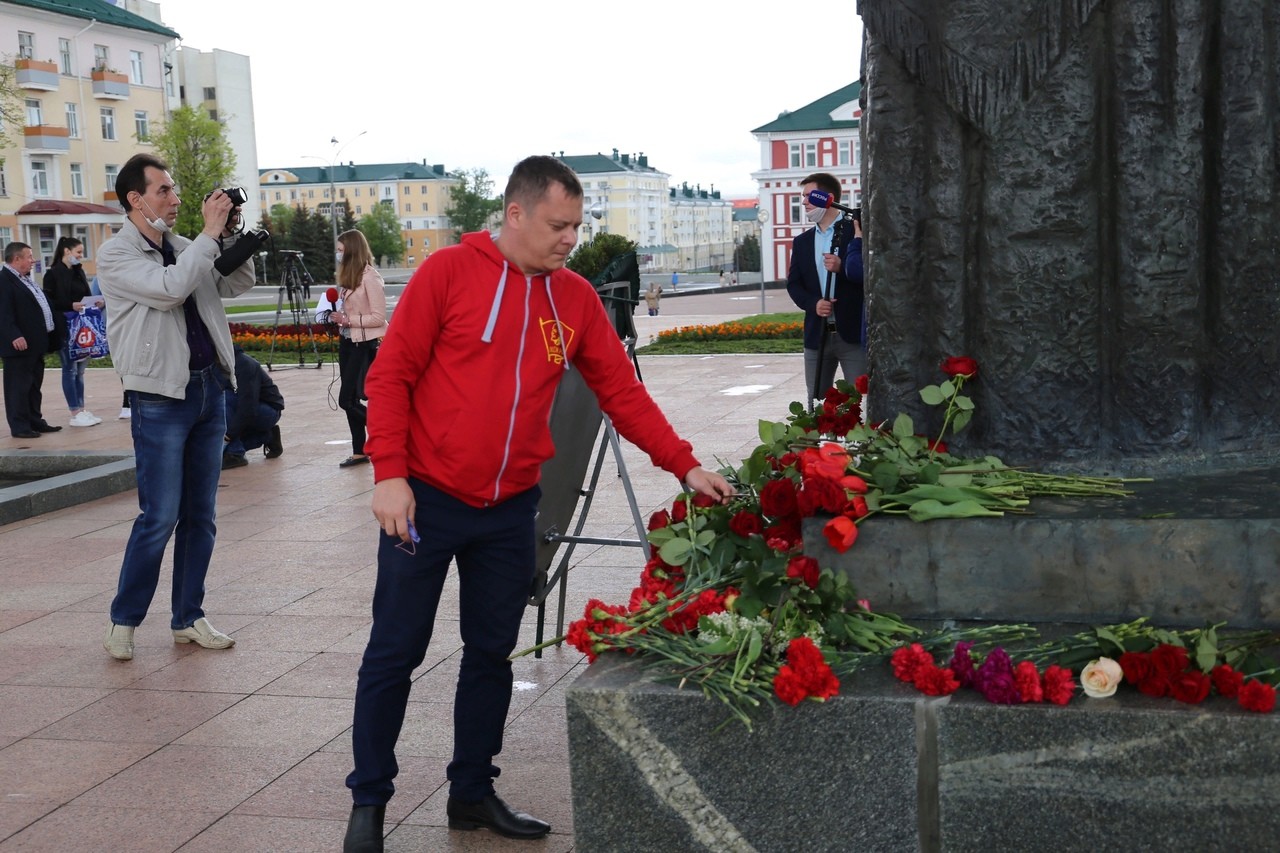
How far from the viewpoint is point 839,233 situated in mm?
8219

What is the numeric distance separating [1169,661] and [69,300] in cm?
1337

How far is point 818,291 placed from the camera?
8625 mm

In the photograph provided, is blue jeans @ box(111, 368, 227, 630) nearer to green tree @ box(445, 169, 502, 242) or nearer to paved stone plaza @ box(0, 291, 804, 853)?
paved stone plaza @ box(0, 291, 804, 853)

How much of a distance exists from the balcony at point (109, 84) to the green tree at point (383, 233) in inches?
1684

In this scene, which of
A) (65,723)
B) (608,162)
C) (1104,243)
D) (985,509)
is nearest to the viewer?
(985,509)

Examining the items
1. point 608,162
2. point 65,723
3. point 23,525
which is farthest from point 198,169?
point 608,162

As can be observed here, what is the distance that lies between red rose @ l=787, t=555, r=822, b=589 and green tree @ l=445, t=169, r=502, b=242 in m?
124

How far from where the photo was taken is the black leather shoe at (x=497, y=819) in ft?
11.8

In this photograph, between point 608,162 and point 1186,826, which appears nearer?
point 1186,826

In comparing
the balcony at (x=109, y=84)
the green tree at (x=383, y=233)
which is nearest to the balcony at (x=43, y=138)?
the balcony at (x=109, y=84)

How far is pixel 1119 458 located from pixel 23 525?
22.4ft

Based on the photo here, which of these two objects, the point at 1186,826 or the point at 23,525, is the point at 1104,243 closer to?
the point at 1186,826

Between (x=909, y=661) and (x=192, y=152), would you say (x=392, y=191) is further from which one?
(x=909, y=661)

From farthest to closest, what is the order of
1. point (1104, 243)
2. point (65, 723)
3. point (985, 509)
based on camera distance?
point (65, 723)
point (1104, 243)
point (985, 509)
